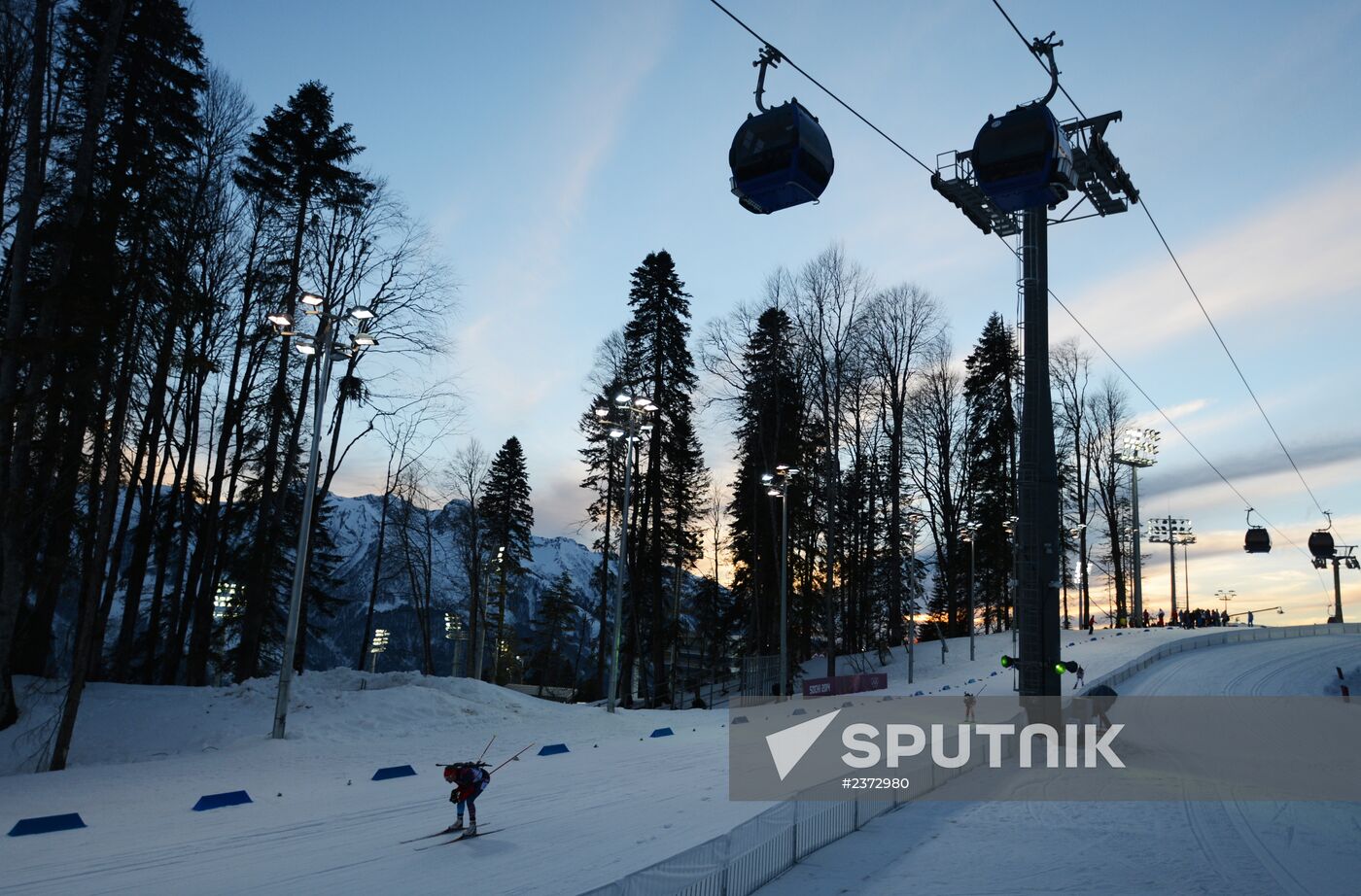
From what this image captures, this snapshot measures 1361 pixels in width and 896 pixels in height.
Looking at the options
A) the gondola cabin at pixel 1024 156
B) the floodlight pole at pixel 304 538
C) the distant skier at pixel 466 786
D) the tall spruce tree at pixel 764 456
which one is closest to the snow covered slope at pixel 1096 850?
the distant skier at pixel 466 786

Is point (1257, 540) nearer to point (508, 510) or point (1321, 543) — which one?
point (1321, 543)

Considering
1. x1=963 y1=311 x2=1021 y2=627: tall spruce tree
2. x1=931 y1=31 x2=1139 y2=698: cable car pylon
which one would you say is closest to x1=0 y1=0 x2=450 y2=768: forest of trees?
x1=931 y1=31 x2=1139 y2=698: cable car pylon

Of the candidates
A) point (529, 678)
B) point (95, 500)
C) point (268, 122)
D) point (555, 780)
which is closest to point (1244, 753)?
point (555, 780)

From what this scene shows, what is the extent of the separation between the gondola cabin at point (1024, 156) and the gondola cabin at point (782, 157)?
4.17 m

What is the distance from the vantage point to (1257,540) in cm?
5256

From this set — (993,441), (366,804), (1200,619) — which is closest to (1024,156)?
(366,804)

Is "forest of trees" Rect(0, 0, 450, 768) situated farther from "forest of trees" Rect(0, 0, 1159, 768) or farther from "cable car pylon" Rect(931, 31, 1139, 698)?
"cable car pylon" Rect(931, 31, 1139, 698)

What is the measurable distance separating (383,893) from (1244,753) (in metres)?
21.5

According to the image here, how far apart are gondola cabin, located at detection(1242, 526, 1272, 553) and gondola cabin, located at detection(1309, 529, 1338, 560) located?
2939 mm

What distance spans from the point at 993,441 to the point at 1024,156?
4034 centimetres

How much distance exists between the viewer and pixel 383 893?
8.04m

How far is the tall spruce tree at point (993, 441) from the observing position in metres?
49.3

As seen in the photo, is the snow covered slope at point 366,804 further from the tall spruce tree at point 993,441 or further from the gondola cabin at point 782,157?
the tall spruce tree at point 993,441

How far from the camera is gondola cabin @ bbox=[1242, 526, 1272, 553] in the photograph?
52219 millimetres
